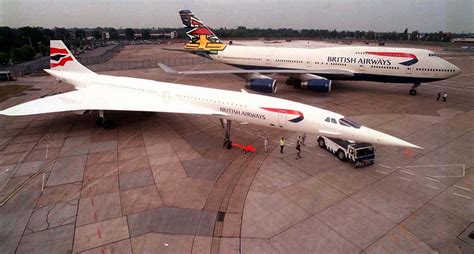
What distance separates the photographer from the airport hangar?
10547 mm

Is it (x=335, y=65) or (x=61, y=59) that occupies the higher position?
(x=335, y=65)

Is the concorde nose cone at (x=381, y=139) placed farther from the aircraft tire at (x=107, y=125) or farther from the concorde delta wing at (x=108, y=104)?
the aircraft tire at (x=107, y=125)

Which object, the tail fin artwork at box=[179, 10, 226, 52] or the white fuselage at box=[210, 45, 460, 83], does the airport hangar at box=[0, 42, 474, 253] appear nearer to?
the white fuselage at box=[210, 45, 460, 83]

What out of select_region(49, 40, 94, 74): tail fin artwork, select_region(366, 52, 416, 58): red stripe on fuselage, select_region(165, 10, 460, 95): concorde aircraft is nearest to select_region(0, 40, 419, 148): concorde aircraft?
select_region(49, 40, 94, 74): tail fin artwork

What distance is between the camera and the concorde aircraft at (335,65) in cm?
2898

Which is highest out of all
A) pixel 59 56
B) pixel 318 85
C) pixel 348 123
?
pixel 59 56

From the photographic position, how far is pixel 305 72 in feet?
105

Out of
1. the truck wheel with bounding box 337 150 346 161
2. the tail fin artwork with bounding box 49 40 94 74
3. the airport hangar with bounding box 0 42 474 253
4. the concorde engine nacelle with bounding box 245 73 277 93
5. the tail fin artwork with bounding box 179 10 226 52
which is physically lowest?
the airport hangar with bounding box 0 42 474 253

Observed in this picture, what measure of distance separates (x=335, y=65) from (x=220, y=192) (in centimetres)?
2564

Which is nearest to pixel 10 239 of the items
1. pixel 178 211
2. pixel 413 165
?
pixel 178 211

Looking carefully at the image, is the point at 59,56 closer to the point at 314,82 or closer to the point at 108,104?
the point at 108,104

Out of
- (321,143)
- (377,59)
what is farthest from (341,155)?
(377,59)

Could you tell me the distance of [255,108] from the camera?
55.3 ft

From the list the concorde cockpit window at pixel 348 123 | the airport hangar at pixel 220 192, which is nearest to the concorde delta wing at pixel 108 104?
the airport hangar at pixel 220 192
